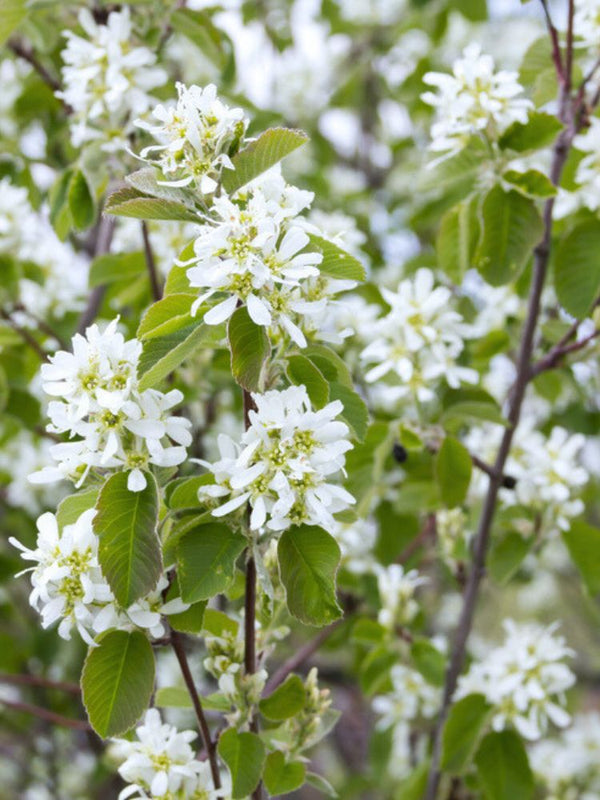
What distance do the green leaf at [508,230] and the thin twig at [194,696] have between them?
0.87 meters

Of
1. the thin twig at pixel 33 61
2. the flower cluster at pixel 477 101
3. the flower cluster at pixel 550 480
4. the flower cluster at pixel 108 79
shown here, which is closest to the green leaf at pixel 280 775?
the flower cluster at pixel 550 480

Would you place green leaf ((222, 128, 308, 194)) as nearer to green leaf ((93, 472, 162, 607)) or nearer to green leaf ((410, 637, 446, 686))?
green leaf ((93, 472, 162, 607))

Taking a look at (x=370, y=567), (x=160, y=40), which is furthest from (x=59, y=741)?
(x=160, y=40)

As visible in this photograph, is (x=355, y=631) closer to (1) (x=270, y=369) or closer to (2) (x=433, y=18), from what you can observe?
(1) (x=270, y=369)

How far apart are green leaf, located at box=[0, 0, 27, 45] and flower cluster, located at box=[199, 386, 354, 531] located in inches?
47.2

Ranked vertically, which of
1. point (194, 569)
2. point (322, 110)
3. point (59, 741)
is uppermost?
point (194, 569)

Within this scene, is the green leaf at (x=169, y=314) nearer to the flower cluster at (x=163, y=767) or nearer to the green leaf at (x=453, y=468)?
the flower cluster at (x=163, y=767)

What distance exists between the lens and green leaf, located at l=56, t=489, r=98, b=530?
1106 mm

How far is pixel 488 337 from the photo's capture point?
2.10 metres

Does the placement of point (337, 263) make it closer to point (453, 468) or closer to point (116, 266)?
point (453, 468)

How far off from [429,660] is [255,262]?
49.7 inches

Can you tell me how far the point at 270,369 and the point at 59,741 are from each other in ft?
9.36

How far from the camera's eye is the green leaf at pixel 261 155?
1.08m

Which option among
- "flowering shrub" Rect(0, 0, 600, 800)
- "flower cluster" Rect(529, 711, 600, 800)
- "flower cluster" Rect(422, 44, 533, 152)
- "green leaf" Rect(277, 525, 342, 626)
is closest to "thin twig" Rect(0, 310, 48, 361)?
"flowering shrub" Rect(0, 0, 600, 800)
